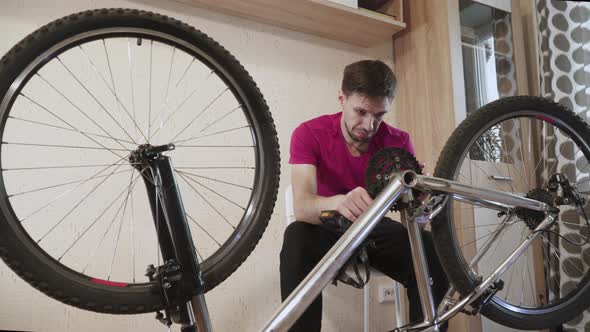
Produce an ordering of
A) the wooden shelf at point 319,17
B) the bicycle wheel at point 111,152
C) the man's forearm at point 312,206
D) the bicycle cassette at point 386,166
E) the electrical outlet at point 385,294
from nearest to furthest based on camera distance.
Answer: the bicycle wheel at point 111,152, the bicycle cassette at point 386,166, the man's forearm at point 312,206, the wooden shelf at point 319,17, the electrical outlet at point 385,294

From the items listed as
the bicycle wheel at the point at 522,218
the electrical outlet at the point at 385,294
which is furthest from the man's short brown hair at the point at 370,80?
the electrical outlet at the point at 385,294

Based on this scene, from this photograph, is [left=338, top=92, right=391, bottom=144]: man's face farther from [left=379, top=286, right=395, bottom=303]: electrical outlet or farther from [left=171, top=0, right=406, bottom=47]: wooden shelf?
[left=379, top=286, right=395, bottom=303]: electrical outlet

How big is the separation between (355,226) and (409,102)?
1.34 m

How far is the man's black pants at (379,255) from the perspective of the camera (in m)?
1.02

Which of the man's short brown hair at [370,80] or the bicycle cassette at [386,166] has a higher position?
the man's short brown hair at [370,80]

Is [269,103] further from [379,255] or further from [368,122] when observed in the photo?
[379,255]

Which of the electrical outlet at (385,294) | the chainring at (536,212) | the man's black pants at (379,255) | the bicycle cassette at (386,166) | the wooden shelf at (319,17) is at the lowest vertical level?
the electrical outlet at (385,294)

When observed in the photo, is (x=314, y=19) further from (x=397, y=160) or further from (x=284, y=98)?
(x=397, y=160)

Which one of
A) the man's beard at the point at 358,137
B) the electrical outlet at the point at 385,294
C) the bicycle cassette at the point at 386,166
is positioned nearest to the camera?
the bicycle cassette at the point at 386,166

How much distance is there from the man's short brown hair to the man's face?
0.01 metres

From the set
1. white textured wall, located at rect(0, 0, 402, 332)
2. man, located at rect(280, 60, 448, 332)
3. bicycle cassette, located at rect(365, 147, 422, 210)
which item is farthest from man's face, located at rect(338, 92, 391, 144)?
white textured wall, located at rect(0, 0, 402, 332)

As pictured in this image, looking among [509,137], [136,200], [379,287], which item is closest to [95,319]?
[136,200]

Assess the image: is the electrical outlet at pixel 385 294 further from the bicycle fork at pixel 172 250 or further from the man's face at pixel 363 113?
the bicycle fork at pixel 172 250

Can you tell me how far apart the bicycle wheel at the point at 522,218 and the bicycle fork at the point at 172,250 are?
49 cm
